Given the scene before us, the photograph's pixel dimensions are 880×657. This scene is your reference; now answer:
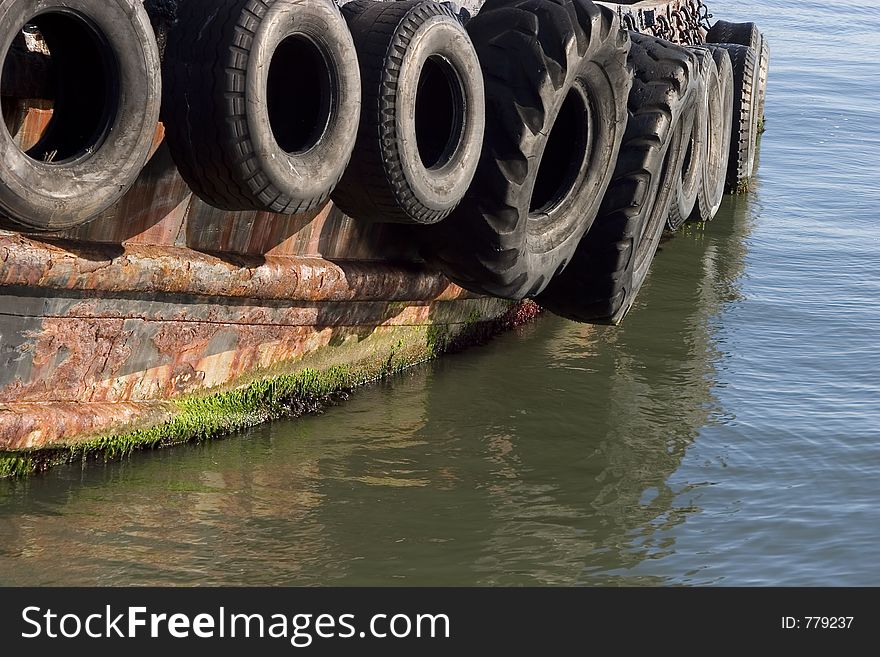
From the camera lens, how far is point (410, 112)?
18.1 ft

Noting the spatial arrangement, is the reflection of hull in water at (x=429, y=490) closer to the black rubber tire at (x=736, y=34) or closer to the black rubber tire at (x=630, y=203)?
the black rubber tire at (x=630, y=203)

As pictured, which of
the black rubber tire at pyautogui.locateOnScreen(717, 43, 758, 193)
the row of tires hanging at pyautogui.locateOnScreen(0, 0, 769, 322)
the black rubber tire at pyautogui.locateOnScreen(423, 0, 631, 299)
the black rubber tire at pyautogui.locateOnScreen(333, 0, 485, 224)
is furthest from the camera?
the black rubber tire at pyautogui.locateOnScreen(717, 43, 758, 193)

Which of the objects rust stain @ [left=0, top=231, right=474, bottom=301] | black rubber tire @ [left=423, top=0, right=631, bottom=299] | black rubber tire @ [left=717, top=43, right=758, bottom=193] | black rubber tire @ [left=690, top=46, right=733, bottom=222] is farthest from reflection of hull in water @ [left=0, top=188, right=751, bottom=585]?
black rubber tire @ [left=717, top=43, right=758, bottom=193]

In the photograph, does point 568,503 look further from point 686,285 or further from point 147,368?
point 686,285

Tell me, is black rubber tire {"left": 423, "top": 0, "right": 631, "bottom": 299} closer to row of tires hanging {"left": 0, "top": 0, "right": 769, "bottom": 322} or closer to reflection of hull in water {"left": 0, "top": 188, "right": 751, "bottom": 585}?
row of tires hanging {"left": 0, "top": 0, "right": 769, "bottom": 322}

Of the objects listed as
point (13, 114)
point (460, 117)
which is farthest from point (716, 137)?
point (13, 114)

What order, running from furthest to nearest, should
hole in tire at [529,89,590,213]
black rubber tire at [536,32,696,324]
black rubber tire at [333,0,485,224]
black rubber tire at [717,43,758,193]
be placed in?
black rubber tire at [717,43,758,193] < black rubber tire at [536,32,696,324] < hole in tire at [529,89,590,213] < black rubber tire at [333,0,485,224]

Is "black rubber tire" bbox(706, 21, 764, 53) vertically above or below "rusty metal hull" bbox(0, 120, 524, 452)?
above

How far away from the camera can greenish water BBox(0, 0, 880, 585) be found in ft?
15.8

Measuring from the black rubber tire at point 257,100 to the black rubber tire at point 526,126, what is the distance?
107 cm

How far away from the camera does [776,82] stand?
19.0 m

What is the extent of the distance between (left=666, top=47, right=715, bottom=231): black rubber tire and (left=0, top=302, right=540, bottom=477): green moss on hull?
1.72 m

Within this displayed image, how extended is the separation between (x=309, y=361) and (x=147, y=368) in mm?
1057
